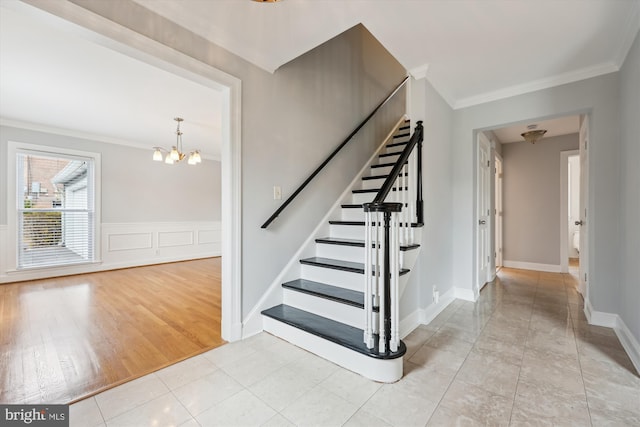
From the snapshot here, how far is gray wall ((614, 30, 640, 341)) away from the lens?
192 cm

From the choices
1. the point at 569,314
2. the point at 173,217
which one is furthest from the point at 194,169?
the point at 569,314

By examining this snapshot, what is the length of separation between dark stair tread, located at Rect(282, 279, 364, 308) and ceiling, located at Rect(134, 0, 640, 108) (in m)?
1.92

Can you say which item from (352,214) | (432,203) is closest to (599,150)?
(432,203)

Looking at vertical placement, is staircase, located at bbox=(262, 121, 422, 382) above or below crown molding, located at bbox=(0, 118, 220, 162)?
below

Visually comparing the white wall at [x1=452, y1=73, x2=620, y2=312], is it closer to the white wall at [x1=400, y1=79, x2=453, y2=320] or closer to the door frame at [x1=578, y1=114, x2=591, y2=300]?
the door frame at [x1=578, y1=114, x2=591, y2=300]

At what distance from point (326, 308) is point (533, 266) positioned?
4.71 meters

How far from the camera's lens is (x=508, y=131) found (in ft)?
14.6

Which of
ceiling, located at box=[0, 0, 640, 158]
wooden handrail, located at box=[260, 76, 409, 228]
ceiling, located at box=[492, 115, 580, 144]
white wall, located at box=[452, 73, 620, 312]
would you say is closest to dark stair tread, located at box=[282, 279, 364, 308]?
wooden handrail, located at box=[260, 76, 409, 228]

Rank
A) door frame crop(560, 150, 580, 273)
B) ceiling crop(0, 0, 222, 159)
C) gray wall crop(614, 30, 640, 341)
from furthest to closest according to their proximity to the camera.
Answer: door frame crop(560, 150, 580, 273) < ceiling crop(0, 0, 222, 159) < gray wall crop(614, 30, 640, 341)

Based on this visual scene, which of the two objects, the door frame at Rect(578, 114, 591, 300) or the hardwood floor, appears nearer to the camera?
the hardwood floor

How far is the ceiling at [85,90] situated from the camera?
7.31ft

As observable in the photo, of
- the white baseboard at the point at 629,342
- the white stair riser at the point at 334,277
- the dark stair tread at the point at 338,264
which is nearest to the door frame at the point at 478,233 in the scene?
the white baseboard at the point at 629,342

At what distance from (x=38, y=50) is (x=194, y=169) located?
3947mm

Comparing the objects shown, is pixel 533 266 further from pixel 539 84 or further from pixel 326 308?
pixel 326 308
